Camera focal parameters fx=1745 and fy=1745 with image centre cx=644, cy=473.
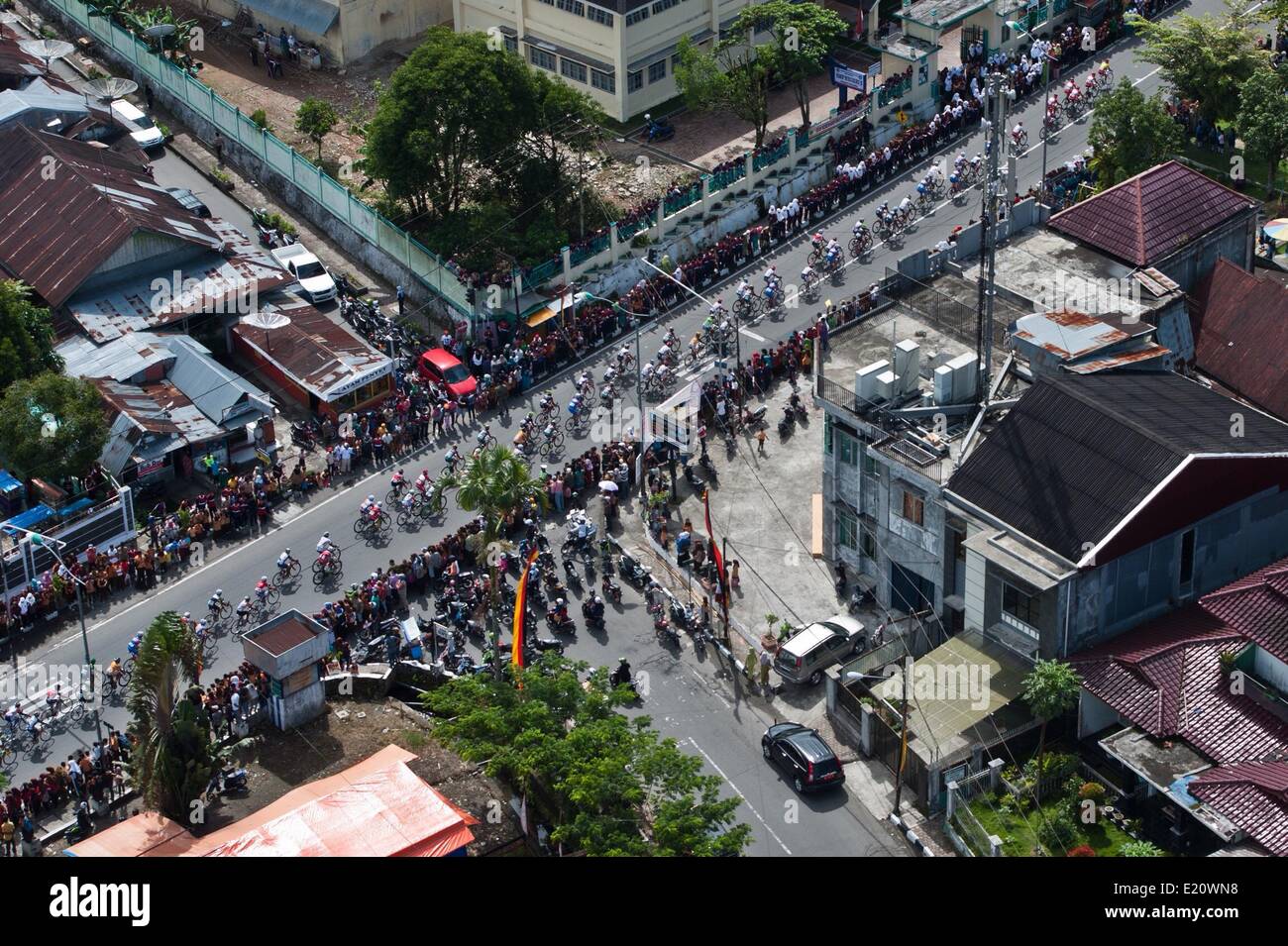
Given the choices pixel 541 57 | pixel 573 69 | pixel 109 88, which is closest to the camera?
pixel 109 88

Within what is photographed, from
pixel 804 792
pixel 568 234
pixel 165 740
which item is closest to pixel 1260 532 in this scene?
pixel 804 792

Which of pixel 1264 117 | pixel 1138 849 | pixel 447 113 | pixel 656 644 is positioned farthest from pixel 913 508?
pixel 1264 117

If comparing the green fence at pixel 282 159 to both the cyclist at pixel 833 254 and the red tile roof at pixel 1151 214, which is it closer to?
the cyclist at pixel 833 254

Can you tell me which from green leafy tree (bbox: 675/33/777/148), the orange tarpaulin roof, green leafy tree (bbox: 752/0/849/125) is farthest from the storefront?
green leafy tree (bbox: 752/0/849/125)

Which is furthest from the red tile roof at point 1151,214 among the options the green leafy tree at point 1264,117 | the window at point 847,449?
the window at point 847,449

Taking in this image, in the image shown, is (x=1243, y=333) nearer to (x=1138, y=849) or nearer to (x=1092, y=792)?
(x=1092, y=792)
